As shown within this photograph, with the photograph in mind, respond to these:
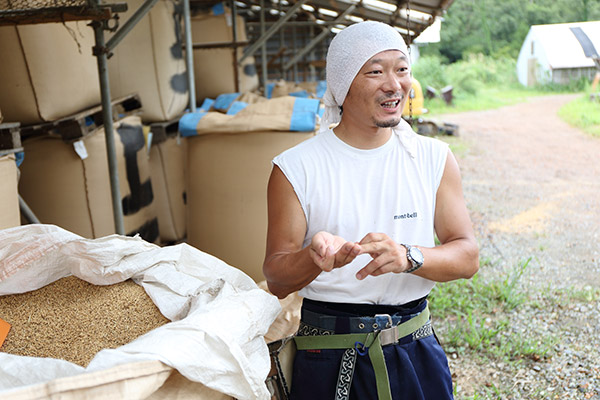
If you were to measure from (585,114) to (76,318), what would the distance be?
7758 millimetres

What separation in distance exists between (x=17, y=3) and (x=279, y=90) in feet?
16.7

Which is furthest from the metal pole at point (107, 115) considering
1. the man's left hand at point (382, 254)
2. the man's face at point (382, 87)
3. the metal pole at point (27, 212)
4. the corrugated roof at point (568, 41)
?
the corrugated roof at point (568, 41)

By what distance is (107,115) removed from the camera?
8.43 feet

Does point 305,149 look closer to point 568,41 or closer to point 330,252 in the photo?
point 330,252

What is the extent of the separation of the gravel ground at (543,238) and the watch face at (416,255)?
1.42m

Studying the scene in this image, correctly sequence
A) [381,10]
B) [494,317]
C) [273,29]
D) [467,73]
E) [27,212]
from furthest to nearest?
[467,73], [381,10], [273,29], [494,317], [27,212]

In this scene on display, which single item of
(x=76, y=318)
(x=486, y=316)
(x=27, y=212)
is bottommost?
(x=486, y=316)

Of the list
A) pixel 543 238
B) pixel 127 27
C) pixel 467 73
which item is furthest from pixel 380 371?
pixel 467 73

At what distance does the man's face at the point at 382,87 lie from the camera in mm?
1345

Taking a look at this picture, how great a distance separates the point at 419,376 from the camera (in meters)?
1.39

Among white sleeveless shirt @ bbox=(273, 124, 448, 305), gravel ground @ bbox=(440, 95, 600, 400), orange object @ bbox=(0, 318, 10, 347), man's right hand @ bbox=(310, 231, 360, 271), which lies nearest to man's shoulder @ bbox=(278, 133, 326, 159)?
white sleeveless shirt @ bbox=(273, 124, 448, 305)

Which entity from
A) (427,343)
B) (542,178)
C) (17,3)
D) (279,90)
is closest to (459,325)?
(427,343)

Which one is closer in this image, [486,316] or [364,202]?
[364,202]

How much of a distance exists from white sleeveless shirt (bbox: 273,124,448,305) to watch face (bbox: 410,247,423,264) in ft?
0.42
